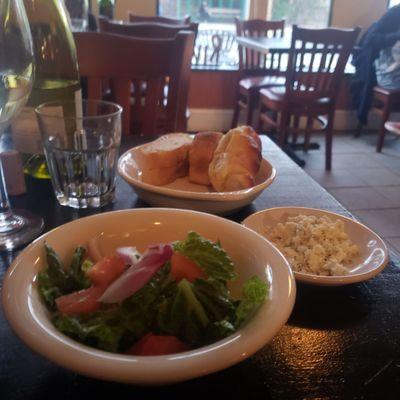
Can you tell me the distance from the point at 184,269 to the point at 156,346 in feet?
0.27

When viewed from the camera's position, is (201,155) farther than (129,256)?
Yes

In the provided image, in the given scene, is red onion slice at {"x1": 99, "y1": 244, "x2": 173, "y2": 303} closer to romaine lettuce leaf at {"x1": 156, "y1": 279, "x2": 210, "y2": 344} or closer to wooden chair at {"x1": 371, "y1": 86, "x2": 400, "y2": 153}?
romaine lettuce leaf at {"x1": 156, "y1": 279, "x2": 210, "y2": 344}

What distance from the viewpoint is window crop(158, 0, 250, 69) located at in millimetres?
3593

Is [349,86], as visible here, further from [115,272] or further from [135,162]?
[115,272]

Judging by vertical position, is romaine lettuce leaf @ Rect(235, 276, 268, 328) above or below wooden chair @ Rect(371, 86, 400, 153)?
above

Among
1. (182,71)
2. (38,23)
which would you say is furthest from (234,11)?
(38,23)

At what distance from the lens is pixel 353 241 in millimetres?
650

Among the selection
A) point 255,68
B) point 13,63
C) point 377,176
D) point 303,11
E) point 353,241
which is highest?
point 13,63

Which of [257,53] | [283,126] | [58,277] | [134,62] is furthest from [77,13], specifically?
[58,277]

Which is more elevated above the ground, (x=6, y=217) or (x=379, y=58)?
(x=6, y=217)

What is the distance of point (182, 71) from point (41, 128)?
0.64m

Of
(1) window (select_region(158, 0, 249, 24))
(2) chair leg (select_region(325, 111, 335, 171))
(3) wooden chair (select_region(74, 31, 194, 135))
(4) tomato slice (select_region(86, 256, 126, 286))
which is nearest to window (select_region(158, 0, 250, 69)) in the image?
(1) window (select_region(158, 0, 249, 24))

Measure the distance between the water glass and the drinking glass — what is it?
134cm

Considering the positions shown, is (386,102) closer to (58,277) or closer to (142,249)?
(142,249)
